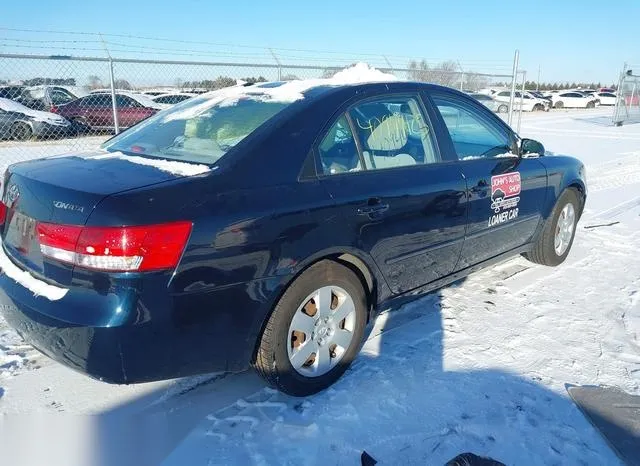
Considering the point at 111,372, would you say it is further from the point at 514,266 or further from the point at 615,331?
the point at 514,266

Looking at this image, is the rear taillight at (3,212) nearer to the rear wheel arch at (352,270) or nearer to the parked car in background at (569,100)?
the rear wheel arch at (352,270)

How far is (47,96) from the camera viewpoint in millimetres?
11898

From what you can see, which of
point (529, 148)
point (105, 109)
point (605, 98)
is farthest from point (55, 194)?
point (605, 98)

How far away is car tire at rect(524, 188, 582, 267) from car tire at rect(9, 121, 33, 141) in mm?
11339

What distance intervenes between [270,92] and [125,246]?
1.50m

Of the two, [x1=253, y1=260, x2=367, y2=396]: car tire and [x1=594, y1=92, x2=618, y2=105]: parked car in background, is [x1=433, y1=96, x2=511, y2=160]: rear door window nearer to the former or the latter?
[x1=253, y1=260, x2=367, y2=396]: car tire

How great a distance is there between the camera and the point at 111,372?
2195 mm

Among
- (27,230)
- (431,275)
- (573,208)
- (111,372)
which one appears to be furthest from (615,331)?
(27,230)

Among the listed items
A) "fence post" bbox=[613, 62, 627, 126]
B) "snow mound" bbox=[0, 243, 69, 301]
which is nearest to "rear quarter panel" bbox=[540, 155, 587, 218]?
"snow mound" bbox=[0, 243, 69, 301]

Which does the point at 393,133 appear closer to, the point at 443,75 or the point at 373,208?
the point at 373,208

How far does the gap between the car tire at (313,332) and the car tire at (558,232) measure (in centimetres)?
247

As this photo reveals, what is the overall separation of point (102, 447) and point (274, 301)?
3.33ft

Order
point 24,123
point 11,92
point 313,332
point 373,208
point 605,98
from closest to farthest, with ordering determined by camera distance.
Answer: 1. point 313,332
2. point 373,208
3. point 11,92
4. point 24,123
5. point 605,98

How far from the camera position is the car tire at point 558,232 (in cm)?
469
